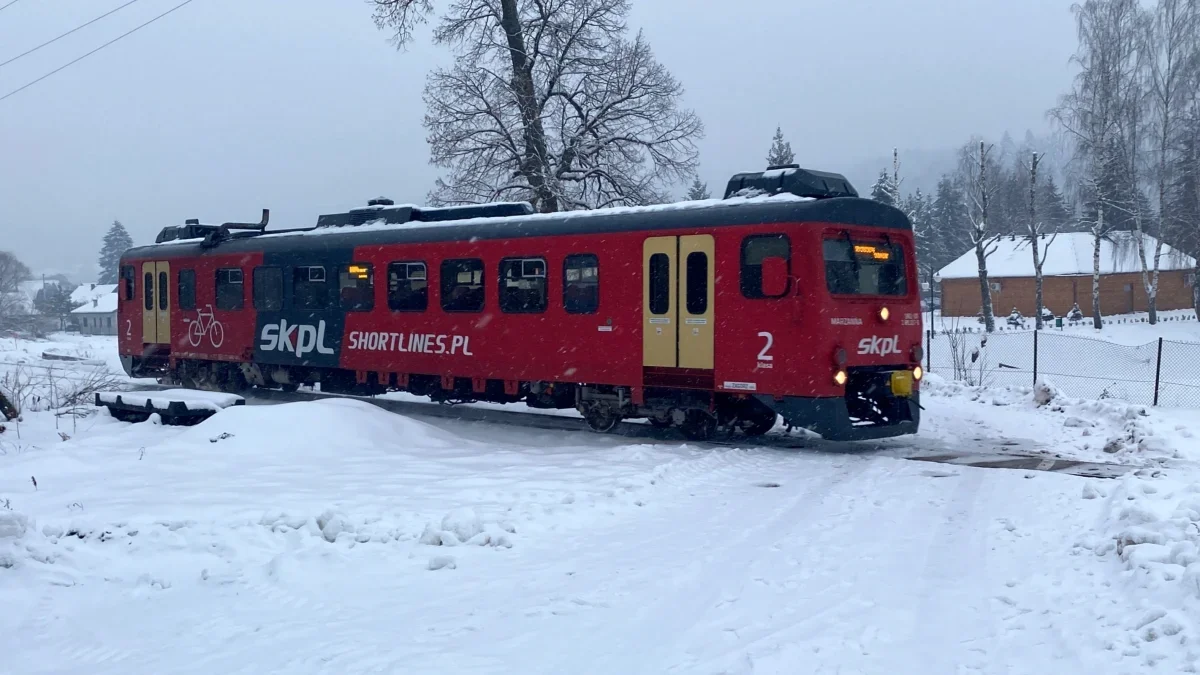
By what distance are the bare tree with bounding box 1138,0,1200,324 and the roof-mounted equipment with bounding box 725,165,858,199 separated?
32725mm

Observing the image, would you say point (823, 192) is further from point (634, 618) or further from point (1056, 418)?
point (634, 618)

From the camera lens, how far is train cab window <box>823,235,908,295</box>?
1177 centimetres

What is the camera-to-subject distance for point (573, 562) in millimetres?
6754

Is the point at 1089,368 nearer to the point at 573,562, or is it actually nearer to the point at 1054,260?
the point at 573,562

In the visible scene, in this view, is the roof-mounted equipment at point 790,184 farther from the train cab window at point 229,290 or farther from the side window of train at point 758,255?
the train cab window at point 229,290

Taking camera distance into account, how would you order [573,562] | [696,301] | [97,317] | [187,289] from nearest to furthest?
[573,562] < [696,301] < [187,289] < [97,317]

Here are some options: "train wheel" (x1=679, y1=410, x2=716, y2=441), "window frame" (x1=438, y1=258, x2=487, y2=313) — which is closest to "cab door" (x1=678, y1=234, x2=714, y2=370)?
"train wheel" (x1=679, y1=410, x2=716, y2=441)

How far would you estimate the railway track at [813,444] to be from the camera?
10.6 m

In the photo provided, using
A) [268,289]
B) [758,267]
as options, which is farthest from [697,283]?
[268,289]

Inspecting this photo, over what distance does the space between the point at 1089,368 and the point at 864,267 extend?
43.4 feet

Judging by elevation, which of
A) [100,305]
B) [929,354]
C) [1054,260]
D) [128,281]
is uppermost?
[1054,260]

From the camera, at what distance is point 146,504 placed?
7812 mm

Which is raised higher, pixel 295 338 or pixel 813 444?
pixel 295 338

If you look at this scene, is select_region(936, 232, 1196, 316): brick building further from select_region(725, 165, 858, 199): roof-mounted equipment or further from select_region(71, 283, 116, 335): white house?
select_region(71, 283, 116, 335): white house
